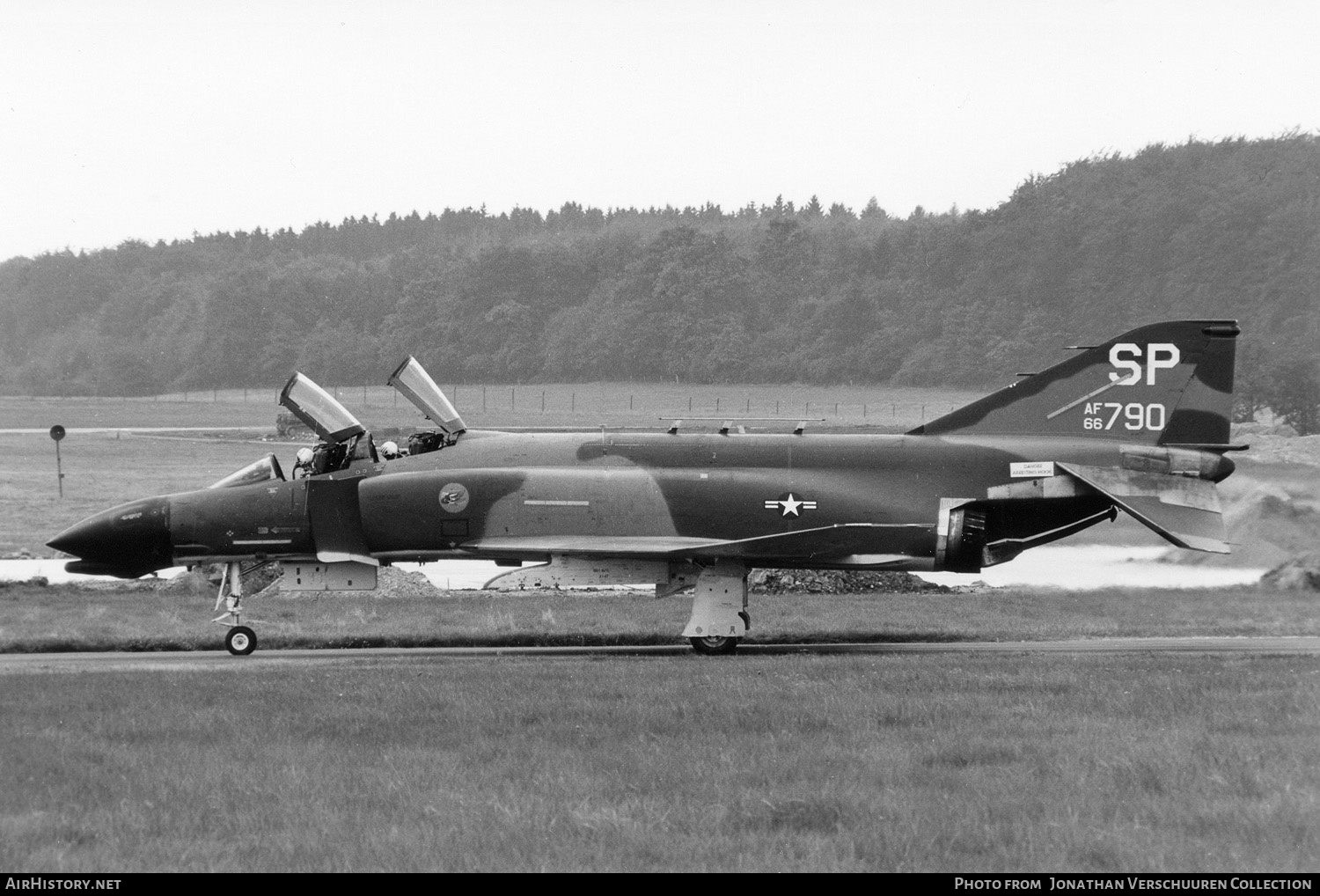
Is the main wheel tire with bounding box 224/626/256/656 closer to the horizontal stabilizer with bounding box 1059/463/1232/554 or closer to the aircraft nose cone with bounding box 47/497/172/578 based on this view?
the aircraft nose cone with bounding box 47/497/172/578

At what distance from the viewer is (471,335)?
48000mm

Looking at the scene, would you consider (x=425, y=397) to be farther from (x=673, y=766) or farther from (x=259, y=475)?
(x=673, y=766)

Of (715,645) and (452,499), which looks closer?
(715,645)

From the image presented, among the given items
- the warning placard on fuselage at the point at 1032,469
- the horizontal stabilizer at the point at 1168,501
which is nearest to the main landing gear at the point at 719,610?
the warning placard on fuselage at the point at 1032,469

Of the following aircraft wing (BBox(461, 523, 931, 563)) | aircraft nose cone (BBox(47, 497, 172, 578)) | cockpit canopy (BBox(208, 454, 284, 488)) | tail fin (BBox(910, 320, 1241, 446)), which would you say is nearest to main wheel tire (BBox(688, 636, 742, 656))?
aircraft wing (BBox(461, 523, 931, 563))

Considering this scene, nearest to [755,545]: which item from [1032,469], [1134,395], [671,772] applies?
[1032,469]

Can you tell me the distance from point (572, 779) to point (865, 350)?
1610 inches

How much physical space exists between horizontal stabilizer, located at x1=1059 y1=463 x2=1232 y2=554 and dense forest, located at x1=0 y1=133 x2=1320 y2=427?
21.1 metres

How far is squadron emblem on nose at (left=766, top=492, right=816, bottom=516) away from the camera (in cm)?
1719

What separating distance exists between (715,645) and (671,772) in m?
7.90

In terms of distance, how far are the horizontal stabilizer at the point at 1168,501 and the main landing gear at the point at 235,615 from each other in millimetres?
10412

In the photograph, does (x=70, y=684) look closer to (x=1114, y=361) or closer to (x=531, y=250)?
(x=1114, y=361)

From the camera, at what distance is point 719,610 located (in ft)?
56.1

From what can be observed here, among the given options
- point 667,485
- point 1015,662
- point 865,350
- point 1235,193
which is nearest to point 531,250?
point 865,350
